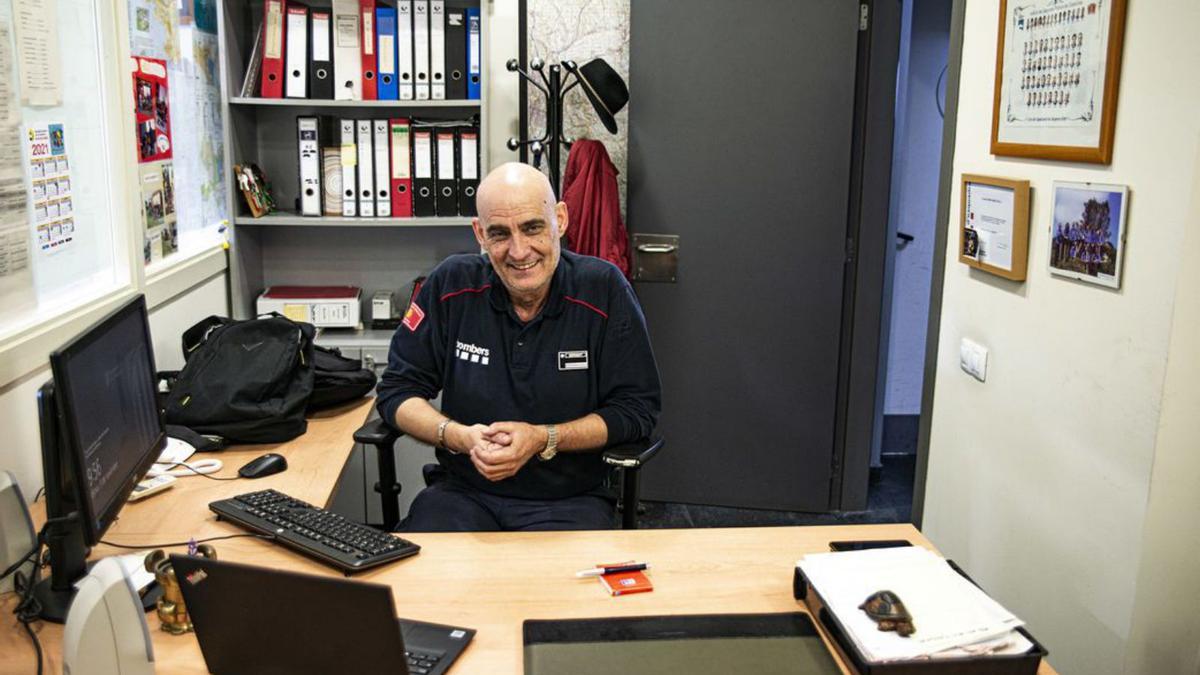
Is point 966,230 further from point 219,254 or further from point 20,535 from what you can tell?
point 219,254

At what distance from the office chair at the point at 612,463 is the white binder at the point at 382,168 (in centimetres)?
144

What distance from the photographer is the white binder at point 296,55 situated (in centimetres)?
357

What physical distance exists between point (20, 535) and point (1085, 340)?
2077 millimetres

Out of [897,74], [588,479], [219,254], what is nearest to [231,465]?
[588,479]

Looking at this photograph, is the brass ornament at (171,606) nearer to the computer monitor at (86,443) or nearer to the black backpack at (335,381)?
the computer monitor at (86,443)

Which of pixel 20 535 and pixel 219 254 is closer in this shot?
pixel 20 535

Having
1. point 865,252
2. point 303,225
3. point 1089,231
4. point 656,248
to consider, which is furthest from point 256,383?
point 865,252

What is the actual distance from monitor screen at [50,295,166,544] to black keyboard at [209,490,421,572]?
21 centimetres

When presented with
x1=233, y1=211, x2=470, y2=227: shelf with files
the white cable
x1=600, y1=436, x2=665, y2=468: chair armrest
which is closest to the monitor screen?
the white cable

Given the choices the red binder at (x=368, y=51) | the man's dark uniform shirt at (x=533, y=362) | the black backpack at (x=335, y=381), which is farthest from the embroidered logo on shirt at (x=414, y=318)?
the red binder at (x=368, y=51)

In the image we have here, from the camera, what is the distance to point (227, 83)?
3533 millimetres

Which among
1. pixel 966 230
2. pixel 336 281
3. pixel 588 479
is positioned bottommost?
pixel 588 479

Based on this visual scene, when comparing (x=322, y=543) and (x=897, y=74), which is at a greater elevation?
(x=897, y=74)

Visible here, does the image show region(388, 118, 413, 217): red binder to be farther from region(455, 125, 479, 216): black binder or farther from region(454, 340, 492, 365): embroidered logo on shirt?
region(454, 340, 492, 365): embroidered logo on shirt
